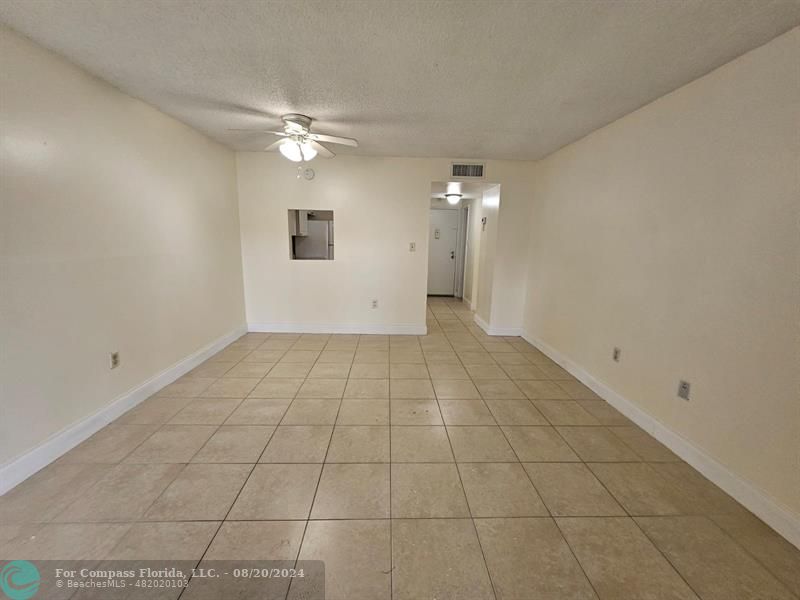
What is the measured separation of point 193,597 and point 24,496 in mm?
1211

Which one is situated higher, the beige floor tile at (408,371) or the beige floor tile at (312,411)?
the beige floor tile at (408,371)

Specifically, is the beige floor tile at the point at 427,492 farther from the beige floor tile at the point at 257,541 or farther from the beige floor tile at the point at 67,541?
the beige floor tile at the point at 67,541

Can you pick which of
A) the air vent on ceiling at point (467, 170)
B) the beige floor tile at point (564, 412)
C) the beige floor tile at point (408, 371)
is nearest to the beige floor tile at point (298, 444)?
the beige floor tile at point (408, 371)

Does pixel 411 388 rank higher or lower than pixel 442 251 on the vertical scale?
lower

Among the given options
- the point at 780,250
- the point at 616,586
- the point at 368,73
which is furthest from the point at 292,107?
the point at 616,586

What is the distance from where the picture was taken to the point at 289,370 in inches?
123

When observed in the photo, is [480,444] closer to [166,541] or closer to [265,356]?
[166,541]

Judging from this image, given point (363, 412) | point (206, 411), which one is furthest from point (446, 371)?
point (206, 411)

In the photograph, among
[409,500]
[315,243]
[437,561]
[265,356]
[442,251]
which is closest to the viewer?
[437,561]

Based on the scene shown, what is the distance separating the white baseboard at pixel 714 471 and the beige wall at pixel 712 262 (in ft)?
0.13

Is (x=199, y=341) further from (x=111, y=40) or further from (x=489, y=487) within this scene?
(x=489, y=487)

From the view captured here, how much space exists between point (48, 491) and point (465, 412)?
8.23ft

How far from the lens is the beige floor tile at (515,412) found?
2.31 metres

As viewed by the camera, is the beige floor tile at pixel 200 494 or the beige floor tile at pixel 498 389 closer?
the beige floor tile at pixel 200 494
